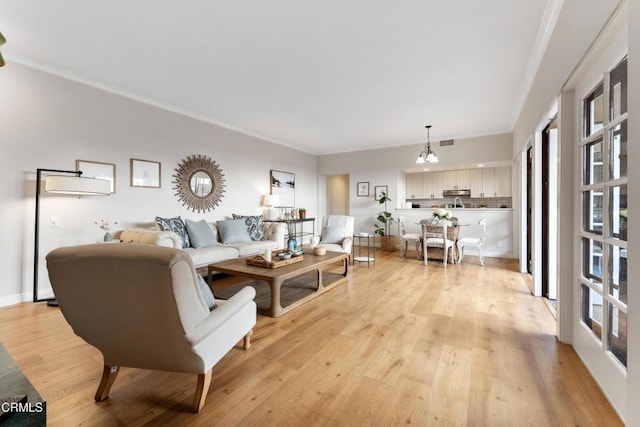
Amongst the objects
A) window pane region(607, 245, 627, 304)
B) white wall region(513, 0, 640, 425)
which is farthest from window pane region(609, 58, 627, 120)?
window pane region(607, 245, 627, 304)

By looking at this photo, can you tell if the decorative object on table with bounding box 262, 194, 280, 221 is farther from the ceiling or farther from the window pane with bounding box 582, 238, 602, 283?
the window pane with bounding box 582, 238, 602, 283

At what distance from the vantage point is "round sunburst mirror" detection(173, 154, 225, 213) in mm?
4727

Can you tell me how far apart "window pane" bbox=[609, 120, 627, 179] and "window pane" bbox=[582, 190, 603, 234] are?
251 mm

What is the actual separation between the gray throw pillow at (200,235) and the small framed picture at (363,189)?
14.2 ft

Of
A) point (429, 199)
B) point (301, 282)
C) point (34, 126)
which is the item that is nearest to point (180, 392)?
point (301, 282)

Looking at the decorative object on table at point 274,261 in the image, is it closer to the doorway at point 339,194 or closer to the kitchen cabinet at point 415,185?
the doorway at point 339,194

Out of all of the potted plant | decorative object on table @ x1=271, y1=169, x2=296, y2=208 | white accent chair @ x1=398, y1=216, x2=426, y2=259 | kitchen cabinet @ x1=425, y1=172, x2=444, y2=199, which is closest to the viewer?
white accent chair @ x1=398, y1=216, x2=426, y2=259

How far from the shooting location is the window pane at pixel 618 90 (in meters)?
1.46

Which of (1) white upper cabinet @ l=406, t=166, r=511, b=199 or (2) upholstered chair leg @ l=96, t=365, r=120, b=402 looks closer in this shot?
(2) upholstered chair leg @ l=96, t=365, r=120, b=402

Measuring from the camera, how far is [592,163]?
189cm

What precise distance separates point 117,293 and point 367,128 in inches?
207

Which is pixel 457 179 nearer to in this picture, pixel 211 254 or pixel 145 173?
pixel 211 254

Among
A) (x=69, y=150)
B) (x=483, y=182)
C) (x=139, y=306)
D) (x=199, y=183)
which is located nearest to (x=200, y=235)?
(x=199, y=183)

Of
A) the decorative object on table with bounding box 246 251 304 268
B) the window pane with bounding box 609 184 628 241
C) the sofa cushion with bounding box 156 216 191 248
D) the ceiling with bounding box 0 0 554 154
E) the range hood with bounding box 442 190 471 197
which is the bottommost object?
the decorative object on table with bounding box 246 251 304 268
